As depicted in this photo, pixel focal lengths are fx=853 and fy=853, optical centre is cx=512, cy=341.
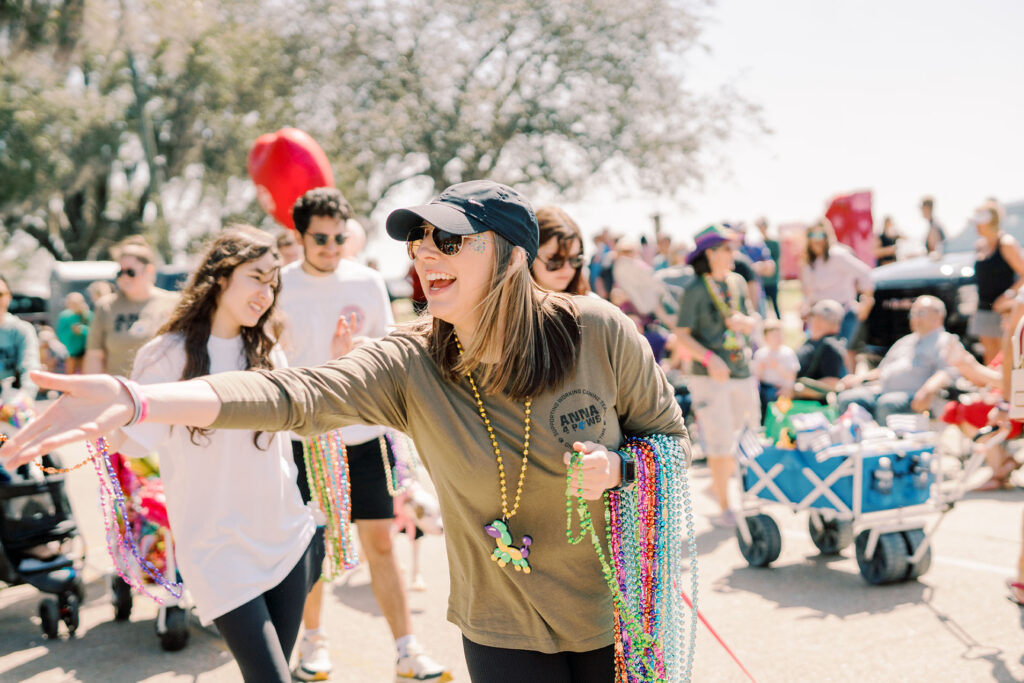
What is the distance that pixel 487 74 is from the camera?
21281 millimetres

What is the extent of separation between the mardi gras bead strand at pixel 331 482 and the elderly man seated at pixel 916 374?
494cm

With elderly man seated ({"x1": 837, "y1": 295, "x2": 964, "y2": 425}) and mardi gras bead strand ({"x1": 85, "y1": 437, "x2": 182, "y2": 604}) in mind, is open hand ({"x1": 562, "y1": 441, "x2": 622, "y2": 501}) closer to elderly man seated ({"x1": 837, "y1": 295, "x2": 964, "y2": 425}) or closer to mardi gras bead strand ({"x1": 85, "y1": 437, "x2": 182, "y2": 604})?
mardi gras bead strand ({"x1": 85, "y1": 437, "x2": 182, "y2": 604})

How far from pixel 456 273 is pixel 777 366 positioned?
19.8 ft

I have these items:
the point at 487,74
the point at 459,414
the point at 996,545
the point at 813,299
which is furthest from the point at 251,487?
the point at 487,74

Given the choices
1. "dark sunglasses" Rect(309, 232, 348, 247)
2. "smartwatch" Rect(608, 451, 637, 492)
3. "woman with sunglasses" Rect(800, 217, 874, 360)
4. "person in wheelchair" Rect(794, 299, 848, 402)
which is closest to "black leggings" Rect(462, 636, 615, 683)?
"smartwatch" Rect(608, 451, 637, 492)

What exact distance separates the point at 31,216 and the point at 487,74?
15.0 meters

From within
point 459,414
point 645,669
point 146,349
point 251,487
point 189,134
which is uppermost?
point 189,134

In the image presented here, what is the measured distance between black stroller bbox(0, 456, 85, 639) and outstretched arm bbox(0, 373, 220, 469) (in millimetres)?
3543

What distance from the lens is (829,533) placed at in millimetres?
5359

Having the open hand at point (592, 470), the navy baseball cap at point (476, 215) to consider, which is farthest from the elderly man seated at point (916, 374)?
→ the navy baseball cap at point (476, 215)

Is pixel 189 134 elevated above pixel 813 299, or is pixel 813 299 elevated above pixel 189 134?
pixel 189 134

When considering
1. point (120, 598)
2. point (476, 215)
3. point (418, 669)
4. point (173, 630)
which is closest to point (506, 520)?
point (476, 215)

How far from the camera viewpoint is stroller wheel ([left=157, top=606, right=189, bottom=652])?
4402 mm

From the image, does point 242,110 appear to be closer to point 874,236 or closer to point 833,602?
point 874,236
